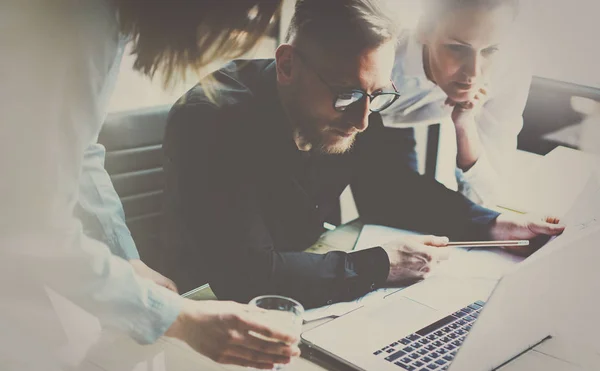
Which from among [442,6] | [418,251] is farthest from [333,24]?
[418,251]

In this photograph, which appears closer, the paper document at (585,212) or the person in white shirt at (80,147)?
the person in white shirt at (80,147)

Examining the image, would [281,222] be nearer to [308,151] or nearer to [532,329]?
[308,151]

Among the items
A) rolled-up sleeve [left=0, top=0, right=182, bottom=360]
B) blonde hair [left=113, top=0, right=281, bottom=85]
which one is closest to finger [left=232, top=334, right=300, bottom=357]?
rolled-up sleeve [left=0, top=0, right=182, bottom=360]

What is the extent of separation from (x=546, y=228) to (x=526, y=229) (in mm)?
39

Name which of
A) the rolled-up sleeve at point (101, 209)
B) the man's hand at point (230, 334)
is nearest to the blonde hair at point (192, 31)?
the rolled-up sleeve at point (101, 209)

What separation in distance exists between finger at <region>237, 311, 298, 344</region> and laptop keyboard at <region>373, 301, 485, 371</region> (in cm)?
16

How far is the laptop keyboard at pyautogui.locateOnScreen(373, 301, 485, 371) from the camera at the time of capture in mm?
1202

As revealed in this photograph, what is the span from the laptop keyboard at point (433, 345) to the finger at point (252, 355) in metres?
0.17

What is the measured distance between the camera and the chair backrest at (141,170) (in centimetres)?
118

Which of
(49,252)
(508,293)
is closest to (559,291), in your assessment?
(508,293)

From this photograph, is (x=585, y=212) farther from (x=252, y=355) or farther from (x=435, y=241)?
(x=252, y=355)

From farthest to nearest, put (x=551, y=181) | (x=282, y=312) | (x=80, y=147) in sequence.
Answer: (x=551, y=181)
(x=282, y=312)
(x=80, y=147)

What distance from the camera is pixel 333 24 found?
1.23 meters

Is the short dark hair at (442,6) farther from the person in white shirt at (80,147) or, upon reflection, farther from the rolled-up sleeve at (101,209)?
the rolled-up sleeve at (101,209)
